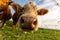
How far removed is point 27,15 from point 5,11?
0.59 ft

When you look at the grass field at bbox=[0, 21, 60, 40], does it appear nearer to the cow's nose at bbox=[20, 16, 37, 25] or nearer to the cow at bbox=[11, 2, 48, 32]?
the cow at bbox=[11, 2, 48, 32]

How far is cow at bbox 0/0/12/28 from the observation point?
1.15 meters

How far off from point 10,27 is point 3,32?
0.05m

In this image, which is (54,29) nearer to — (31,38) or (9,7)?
(31,38)

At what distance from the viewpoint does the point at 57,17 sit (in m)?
1.26

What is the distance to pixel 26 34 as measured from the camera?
1.15m

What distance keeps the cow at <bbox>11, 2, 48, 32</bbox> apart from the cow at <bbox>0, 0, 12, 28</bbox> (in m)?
0.03

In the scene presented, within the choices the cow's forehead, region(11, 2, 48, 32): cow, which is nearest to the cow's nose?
region(11, 2, 48, 32): cow

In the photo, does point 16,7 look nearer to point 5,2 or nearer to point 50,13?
point 5,2

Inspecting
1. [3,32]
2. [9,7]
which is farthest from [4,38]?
[9,7]

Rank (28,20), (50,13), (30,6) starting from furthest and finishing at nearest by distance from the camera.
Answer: (50,13)
(30,6)
(28,20)

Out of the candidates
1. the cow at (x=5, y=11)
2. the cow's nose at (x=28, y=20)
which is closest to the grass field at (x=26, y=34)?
the cow at (x=5, y=11)

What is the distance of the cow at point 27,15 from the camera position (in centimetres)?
101

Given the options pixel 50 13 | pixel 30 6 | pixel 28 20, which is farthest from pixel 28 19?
pixel 50 13
